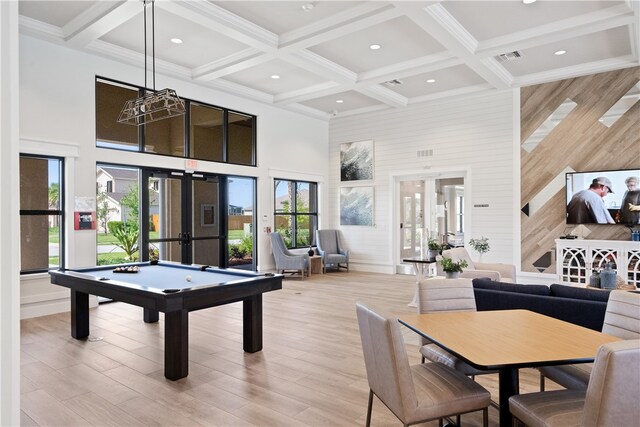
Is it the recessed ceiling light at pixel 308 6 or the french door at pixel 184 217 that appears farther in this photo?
the french door at pixel 184 217

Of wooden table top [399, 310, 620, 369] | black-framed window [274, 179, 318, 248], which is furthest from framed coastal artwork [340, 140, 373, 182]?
wooden table top [399, 310, 620, 369]

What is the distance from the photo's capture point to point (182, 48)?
673 centimetres

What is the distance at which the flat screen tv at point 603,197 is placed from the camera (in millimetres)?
7074

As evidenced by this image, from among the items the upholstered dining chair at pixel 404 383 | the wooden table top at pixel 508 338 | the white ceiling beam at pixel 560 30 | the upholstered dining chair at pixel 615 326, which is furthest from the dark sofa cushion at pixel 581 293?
the white ceiling beam at pixel 560 30

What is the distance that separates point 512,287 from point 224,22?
15.6 ft

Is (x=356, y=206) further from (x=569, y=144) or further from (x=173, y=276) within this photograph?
(x=173, y=276)

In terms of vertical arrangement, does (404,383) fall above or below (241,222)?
Result: below

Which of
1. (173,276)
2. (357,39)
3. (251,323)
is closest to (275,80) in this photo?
(357,39)

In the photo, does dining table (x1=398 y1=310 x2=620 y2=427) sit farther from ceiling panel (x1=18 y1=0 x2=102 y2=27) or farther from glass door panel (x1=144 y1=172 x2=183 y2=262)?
glass door panel (x1=144 y1=172 x2=183 y2=262)

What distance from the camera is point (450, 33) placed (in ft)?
19.4

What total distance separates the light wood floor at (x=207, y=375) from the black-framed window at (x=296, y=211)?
14.0 ft

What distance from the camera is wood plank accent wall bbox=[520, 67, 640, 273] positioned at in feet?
23.8

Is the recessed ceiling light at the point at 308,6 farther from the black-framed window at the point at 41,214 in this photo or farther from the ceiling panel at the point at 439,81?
the black-framed window at the point at 41,214

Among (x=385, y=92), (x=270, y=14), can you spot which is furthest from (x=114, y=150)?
(x=385, y=92)
